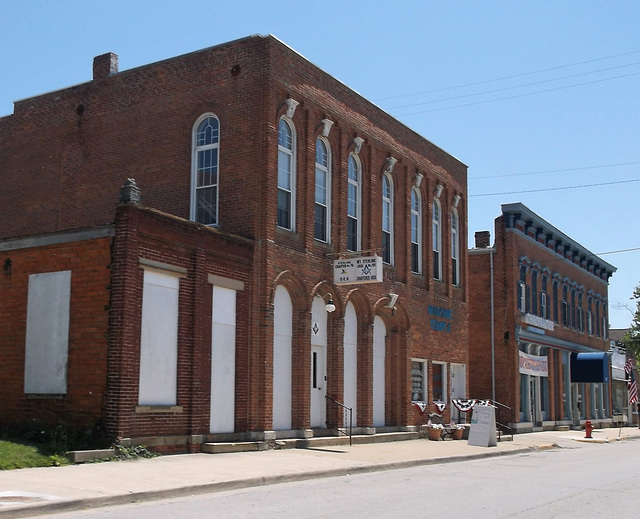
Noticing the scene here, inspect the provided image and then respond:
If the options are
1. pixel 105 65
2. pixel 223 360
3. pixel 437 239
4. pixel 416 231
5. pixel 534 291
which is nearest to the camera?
pixel 223 360

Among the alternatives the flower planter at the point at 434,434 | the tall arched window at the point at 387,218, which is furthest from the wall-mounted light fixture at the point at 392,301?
the flower planter at the point at 434,434

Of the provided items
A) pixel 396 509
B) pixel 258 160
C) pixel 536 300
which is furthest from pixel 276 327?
pixel 536 300

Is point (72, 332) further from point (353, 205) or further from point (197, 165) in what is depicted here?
point (353, 205)

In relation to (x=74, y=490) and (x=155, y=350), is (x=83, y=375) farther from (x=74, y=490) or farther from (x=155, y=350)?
(x=74, y=490)

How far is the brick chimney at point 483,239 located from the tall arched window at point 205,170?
65.6 ft

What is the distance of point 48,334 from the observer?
1795 centimetres

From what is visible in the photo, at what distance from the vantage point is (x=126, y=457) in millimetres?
16359

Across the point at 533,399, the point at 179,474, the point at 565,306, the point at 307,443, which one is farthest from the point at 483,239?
the point at 179,474

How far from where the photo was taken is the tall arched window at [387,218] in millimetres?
27781

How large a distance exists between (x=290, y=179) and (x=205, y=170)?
2.30 meters

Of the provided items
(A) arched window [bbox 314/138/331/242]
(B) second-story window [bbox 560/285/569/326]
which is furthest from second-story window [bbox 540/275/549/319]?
(A) arched window [bbox 314/138/331/242]

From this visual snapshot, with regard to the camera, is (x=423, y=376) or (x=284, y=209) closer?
(x=284, y=209)

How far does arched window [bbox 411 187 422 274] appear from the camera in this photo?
98.4 feet

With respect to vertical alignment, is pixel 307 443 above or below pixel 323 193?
below
